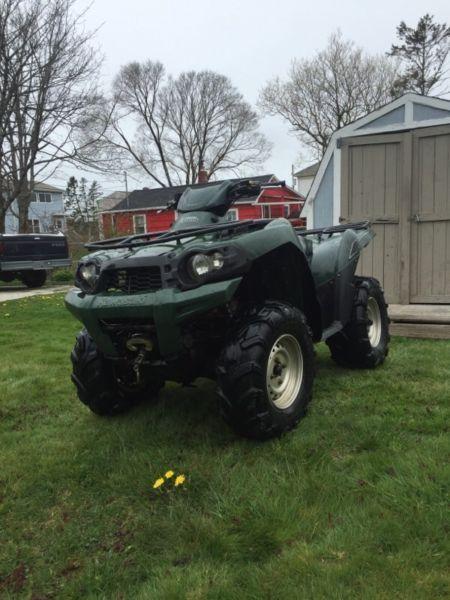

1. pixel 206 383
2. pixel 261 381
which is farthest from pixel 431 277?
pixel 261 381

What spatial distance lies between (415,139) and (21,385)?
221 inches

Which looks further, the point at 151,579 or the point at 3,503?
the point at 3,503

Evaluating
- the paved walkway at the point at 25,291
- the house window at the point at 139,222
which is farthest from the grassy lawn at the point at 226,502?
the house window at the point at 139,222

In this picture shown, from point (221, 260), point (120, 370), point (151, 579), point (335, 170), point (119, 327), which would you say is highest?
point (335, 170)

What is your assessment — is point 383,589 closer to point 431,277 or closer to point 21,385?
point 21,385

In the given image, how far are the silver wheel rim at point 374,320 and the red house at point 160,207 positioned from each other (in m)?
27.8

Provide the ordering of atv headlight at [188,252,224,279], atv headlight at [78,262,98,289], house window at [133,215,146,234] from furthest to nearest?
house window at [133,215,146,234], atv headlight at [78,262,98,289], atv headlight at [188,252,224,279]

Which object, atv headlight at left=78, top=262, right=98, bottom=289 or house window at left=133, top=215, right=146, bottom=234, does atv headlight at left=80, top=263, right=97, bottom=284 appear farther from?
house window at left=133, top=215, right=146, bottom=234

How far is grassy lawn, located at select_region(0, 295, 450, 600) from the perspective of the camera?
6.33 ft

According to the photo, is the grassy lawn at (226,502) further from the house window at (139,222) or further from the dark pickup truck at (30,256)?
the house window at (139,222)

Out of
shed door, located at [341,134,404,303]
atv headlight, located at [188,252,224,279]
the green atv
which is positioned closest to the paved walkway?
shed door, located at [341,134,404,303]

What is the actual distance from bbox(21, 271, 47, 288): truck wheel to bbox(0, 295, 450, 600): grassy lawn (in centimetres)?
1095

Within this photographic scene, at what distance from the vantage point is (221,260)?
266 centimetres

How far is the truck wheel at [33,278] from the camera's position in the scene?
1412 centimetres
